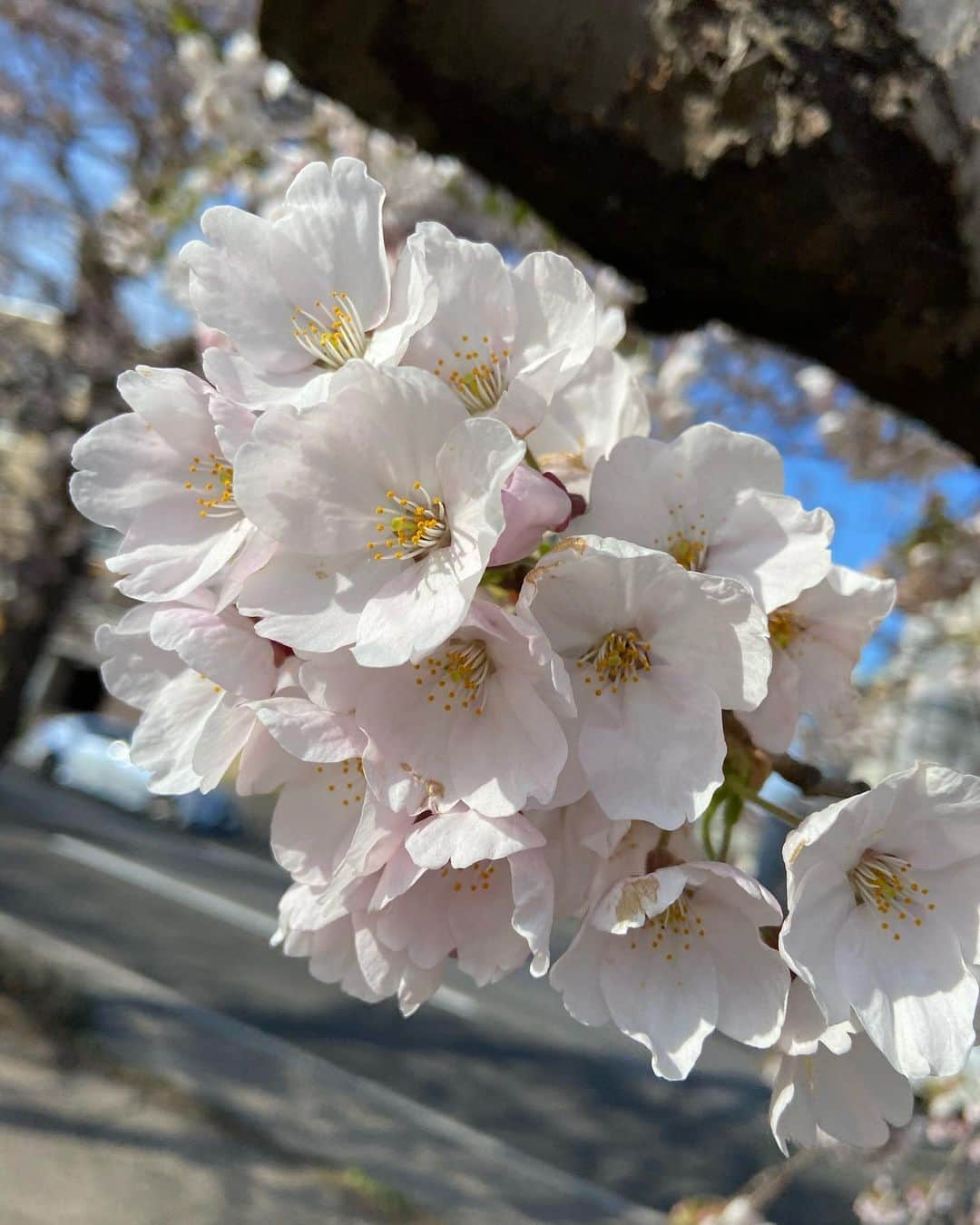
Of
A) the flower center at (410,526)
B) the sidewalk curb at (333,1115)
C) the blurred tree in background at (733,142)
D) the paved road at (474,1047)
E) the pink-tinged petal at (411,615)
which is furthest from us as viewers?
the paved road at (474,1047)

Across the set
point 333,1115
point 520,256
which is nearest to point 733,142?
point 520,256

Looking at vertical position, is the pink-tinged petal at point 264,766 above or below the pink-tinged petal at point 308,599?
below

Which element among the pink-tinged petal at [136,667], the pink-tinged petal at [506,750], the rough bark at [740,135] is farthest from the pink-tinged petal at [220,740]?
the rough bark at [740,135]

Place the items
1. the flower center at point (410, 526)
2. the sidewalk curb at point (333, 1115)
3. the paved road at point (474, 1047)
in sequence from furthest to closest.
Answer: the paved road at point (474, 1047)
the sidewalk curb at point (333, 1115)
the flower center at point (410, 526)

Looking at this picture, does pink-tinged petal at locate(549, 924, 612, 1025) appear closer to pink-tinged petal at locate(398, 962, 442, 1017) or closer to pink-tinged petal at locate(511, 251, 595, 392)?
pink-tinged petal at locate(398, 962, 442, 1017)

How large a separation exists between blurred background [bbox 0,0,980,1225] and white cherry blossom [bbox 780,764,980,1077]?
17cm

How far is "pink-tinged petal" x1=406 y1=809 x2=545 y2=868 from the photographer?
70cm

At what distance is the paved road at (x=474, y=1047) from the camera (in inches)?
256

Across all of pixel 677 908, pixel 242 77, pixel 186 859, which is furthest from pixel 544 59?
pixel 186 859

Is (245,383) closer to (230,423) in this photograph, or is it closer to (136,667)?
(230,423)

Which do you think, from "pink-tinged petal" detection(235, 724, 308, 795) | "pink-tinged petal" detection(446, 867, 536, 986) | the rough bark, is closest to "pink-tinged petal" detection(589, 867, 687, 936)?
"pink-tinged petal" detection(446, 867, 536, 986)

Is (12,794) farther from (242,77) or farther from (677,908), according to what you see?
(677,908)

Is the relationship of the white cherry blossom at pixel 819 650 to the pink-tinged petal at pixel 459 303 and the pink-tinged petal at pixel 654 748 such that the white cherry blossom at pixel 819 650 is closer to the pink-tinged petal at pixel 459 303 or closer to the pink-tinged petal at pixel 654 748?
the pink-tinged petal at pixel 654 748

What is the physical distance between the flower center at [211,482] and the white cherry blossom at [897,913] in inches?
23.0
